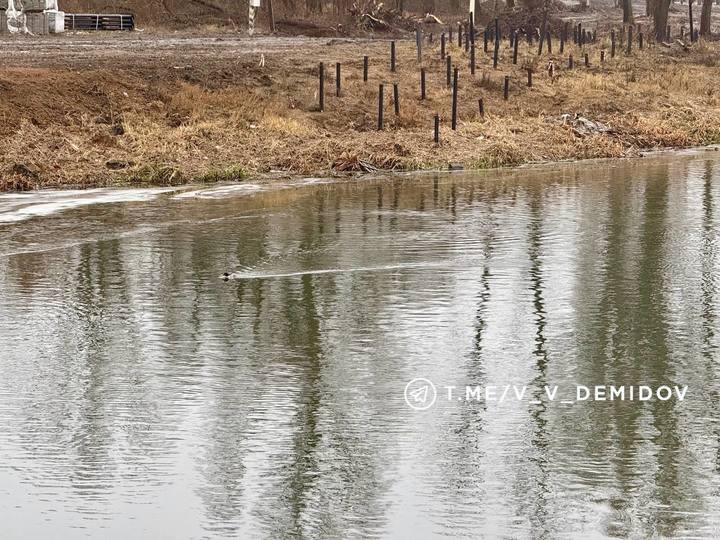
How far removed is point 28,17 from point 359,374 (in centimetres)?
4115

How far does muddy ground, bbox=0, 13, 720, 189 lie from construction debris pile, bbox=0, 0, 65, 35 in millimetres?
5202

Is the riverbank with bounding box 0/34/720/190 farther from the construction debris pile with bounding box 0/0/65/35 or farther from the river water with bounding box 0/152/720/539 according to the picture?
the river water with bounding box 0/152/720/539

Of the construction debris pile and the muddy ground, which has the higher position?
the construction debris pile

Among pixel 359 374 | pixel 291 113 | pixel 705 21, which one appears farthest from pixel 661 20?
pixel 359 374

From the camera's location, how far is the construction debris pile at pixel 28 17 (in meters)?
49.8

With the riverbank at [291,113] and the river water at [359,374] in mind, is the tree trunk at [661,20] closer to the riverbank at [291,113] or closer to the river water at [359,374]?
the riverbank at [291,113]

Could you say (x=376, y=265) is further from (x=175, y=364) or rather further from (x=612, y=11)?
(x=612, y=11)

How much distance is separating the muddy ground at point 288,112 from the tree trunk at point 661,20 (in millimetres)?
10695

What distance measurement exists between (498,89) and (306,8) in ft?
101

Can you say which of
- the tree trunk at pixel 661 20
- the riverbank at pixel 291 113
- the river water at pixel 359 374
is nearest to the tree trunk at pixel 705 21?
the tree trunk at pixel 661 20

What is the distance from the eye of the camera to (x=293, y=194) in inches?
998

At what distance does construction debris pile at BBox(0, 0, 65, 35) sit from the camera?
163 feet

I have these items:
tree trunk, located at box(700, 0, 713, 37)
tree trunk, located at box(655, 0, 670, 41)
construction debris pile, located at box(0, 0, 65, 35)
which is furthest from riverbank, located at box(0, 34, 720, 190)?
tree trunk, located at box(700, 0, 713, 37)

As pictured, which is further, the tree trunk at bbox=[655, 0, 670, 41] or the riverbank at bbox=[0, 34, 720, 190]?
the tree trunk at bbox=[655, 0, 670, 41]
